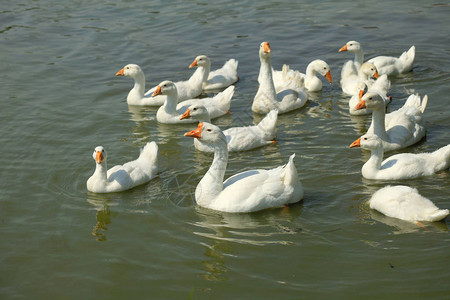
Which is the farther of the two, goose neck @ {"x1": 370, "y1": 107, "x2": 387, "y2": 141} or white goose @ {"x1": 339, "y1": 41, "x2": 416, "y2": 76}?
white goose @ {"x1": 339, "y1": 41, "x2": 416, "y2": 76}

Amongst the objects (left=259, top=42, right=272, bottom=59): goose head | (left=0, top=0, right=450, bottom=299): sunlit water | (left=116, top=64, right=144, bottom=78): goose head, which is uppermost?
(left=259, top=42, right=272, bottom=59): goose head

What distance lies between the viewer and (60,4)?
22516 mm

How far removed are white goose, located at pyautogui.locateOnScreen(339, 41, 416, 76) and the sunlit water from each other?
23 cm

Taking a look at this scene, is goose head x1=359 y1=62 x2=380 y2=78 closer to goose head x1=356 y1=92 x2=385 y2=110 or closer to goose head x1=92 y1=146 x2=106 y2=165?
goose head x1=356 y1=92 x2=385 y2=110

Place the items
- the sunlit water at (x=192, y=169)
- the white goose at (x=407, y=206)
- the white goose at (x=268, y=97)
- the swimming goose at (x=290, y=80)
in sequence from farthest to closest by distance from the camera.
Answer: the swimming goose at (x=290, y=80) → the white goose at (x=268, y=97) → the white goose at (x=407, y=206) → the sunlit water at (x=192, y=169)

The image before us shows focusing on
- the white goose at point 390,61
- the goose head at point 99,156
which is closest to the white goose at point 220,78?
the white goose at point 390,61

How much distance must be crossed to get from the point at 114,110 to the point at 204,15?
7.53 m

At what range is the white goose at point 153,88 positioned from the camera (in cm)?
1482

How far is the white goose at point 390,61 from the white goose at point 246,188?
6458 millimetres

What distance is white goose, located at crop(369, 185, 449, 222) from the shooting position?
8.99 m

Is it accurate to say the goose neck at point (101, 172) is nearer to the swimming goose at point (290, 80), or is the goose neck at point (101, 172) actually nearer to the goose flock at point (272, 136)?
the goose flock at point (272, 136)

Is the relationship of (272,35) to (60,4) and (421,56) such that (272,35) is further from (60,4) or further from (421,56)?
(60,4)

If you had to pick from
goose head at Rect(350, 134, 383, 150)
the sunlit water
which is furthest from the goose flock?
the sunlit water

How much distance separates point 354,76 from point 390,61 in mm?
1181
